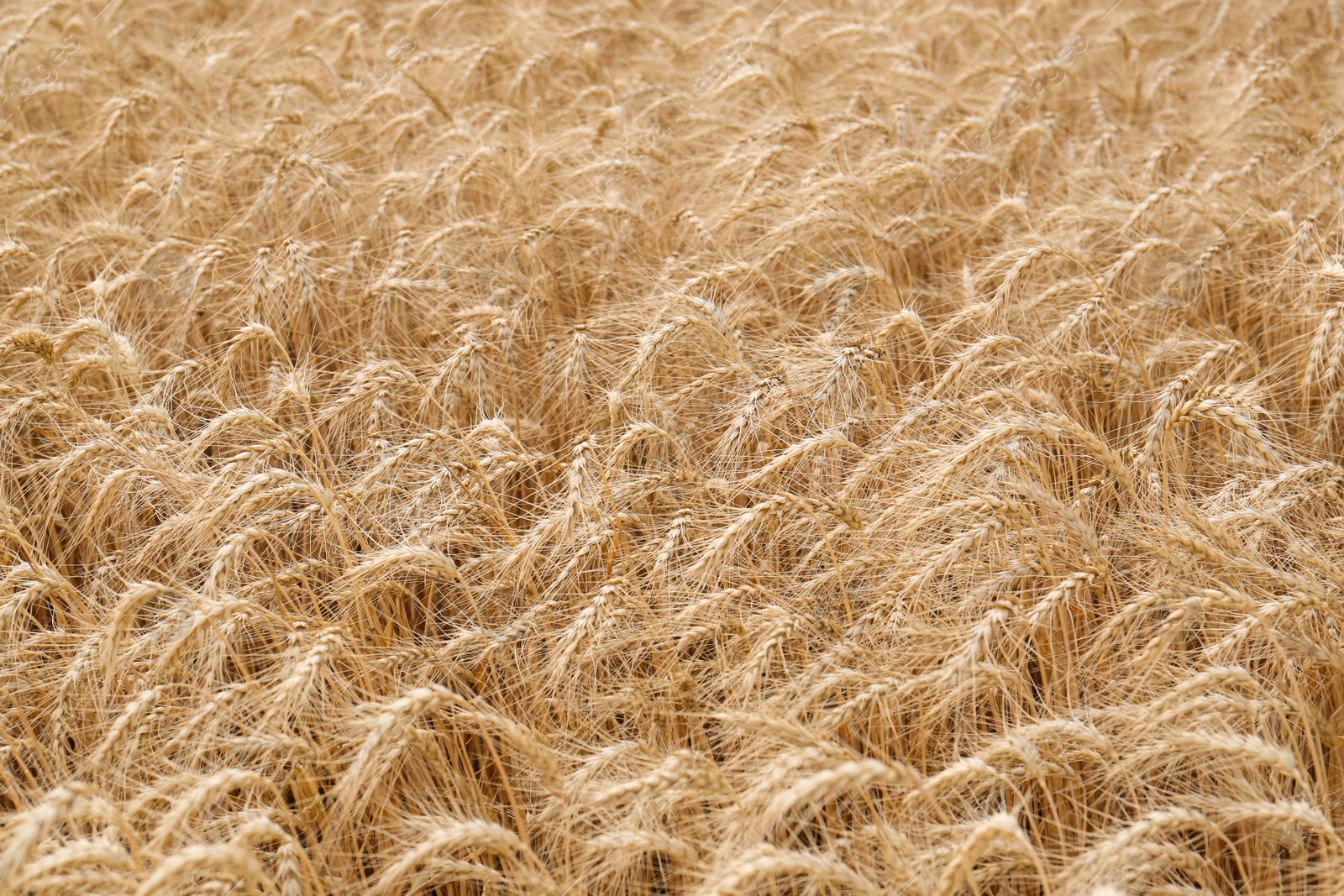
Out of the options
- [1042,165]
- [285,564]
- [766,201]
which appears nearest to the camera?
[285,564]

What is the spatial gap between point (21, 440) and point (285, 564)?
37.8 inches

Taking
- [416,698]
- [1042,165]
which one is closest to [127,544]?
[416,698]

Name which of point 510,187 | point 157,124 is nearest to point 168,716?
point 510,187

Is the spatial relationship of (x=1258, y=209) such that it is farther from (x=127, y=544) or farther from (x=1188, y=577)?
(x=127, y=544)

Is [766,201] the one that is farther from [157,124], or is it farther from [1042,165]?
[157,124]

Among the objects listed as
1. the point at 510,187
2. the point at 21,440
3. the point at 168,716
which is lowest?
the point at 168,716

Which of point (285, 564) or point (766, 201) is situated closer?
point (285, 564)

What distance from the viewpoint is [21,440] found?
2.98m

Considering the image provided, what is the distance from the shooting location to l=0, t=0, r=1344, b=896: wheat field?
2025 mm

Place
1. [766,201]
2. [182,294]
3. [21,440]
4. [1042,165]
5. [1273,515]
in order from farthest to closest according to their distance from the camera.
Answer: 1. [1042,165]
2. [766,201]
3. [182,294]
4. [21,440]
5. [1273,515]

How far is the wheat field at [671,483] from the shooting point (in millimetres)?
2025

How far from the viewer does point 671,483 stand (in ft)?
8.94

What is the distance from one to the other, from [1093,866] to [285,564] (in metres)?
1.94

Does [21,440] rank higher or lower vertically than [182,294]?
lower
